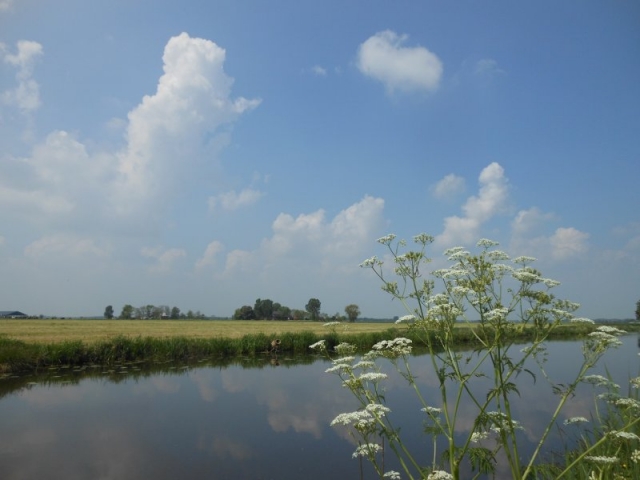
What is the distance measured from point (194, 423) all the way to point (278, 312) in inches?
4181

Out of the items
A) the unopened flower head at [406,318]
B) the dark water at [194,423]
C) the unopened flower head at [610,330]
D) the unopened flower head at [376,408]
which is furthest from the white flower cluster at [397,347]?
the dark water at [194,423]

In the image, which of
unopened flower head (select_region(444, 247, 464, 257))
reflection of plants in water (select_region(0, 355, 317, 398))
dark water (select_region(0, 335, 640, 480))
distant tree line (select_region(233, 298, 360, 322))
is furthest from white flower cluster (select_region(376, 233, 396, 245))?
distant tree line (select_region(233, 298, 360, 322))

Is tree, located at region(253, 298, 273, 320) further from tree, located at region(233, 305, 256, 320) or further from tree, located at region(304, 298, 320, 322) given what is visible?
tree, located at region(304, 298, 320, 322)

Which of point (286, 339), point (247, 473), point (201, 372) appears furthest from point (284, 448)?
point (286, 339)

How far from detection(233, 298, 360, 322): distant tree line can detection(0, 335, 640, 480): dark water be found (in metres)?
96.4

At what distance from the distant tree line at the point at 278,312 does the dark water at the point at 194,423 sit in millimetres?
96410

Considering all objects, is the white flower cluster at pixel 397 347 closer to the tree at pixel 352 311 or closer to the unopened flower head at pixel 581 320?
the unopened flower head at pixel 581 320

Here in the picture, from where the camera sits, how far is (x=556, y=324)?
12.7ft

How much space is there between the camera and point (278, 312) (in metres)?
115

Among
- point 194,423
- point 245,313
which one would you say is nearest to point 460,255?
point 194,423

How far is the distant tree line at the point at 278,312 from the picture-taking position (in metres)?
113

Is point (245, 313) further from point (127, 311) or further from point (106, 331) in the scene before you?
point (106, 331)

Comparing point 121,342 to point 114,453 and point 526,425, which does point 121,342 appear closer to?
point 114,453

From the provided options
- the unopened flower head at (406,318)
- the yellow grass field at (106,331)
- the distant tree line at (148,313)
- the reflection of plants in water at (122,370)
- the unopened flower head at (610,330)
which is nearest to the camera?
the unopened flower head at (610,330)
